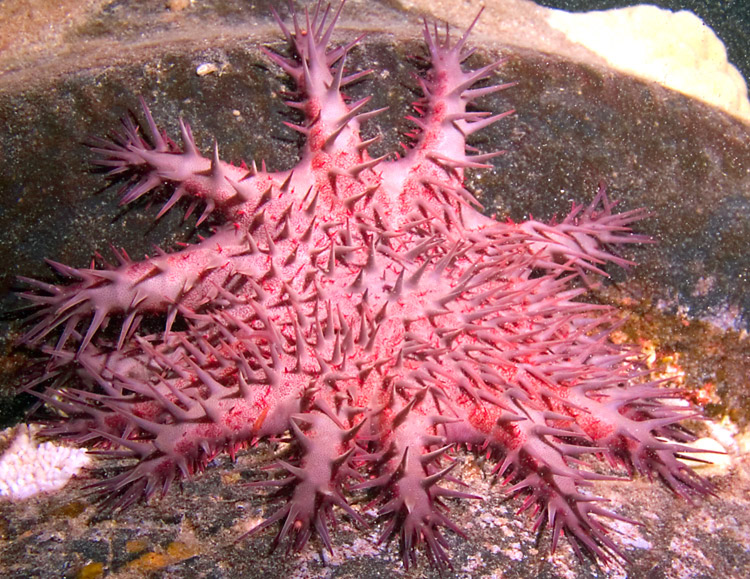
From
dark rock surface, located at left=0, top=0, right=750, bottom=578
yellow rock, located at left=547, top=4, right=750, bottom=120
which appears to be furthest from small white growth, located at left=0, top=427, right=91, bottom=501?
yellow rock, located at left=547, top=4, right=750, bottom=120

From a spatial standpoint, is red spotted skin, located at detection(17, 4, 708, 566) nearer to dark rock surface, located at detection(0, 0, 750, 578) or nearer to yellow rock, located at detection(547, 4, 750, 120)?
dark rock surface, located at detection(0, 0, 750, 578)

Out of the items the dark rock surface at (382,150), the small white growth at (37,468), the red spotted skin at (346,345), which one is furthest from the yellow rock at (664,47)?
the small white growth at (37,468)

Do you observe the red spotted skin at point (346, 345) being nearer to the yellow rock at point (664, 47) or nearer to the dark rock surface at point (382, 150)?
the dark rock surface at point (382, 150)

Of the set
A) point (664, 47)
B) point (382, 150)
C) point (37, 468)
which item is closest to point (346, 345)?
point (382, 150)

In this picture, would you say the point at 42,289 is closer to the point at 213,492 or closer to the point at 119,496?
the point at 119,496

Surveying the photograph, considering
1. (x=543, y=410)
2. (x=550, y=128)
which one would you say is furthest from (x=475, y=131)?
(x=543, y=410)

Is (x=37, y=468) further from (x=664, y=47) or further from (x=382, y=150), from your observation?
(x=664, y=47)
